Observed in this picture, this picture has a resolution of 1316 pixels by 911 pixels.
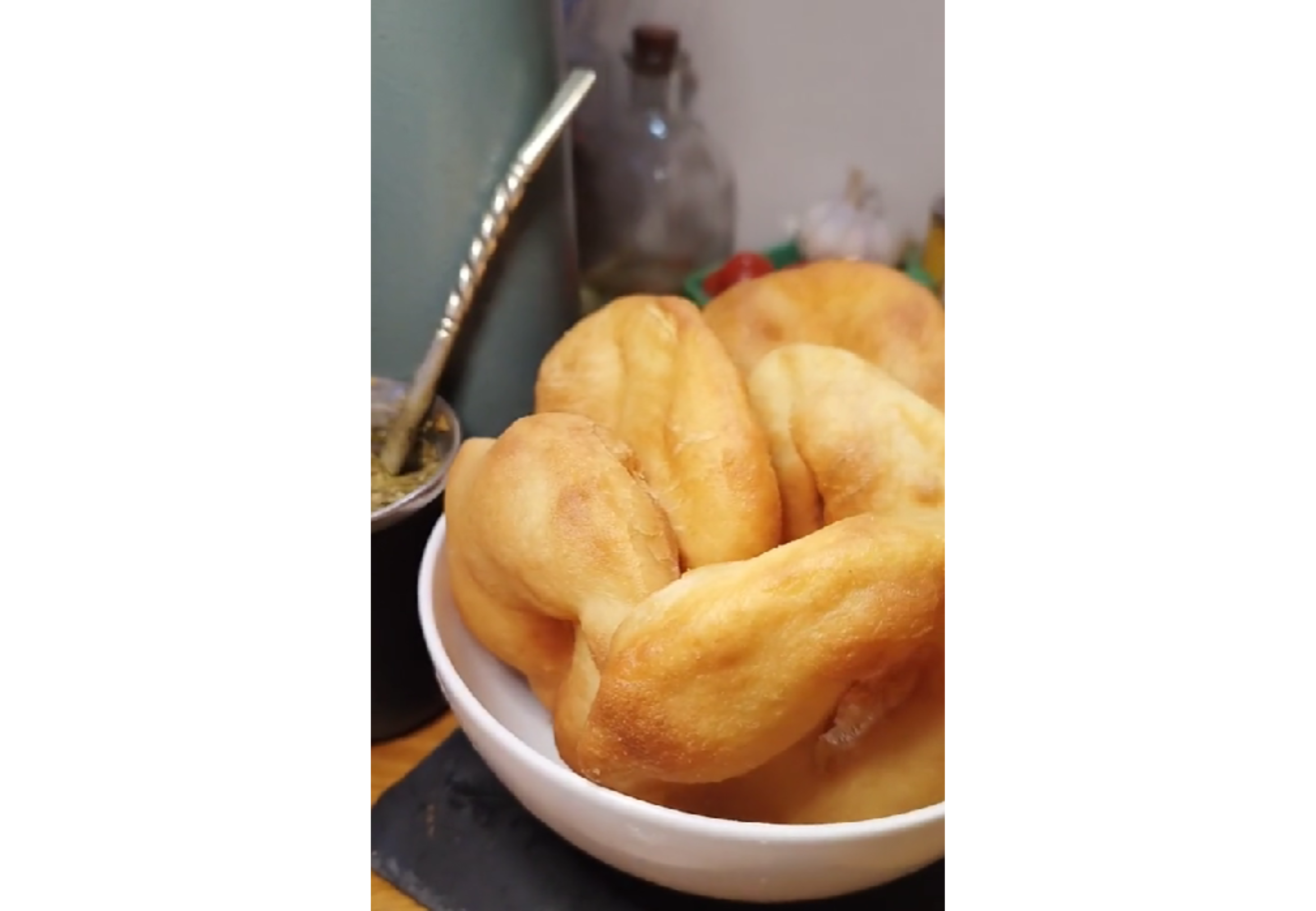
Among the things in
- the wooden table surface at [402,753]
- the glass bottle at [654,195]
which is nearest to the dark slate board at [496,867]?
the wooden table surface at [402,753]

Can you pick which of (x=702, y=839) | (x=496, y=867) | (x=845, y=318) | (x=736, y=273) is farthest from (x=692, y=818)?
(x=736, y=273)

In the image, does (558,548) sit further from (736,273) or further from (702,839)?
(736,273)

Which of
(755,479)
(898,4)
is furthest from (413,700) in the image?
(898,4)

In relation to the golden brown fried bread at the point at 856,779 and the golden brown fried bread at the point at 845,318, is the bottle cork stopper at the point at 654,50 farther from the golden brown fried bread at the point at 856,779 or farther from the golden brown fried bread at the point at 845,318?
the golden brown fried bread at the point at 856,779

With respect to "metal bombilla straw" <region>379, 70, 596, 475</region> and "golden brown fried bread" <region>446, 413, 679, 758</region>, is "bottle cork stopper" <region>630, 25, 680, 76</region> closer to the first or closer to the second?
"metal bombilla straw" <region>379, 70, 596, 475</region>

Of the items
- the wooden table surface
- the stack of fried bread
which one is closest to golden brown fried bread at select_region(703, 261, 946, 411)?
the stack of fried bread

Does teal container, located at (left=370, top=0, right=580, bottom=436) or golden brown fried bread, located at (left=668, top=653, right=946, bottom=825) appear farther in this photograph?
teal container, located at (left=370, top=0, right=580, bottom=436)

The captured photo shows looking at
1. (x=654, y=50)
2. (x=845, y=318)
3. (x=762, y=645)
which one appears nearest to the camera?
(x=762, y=645)
